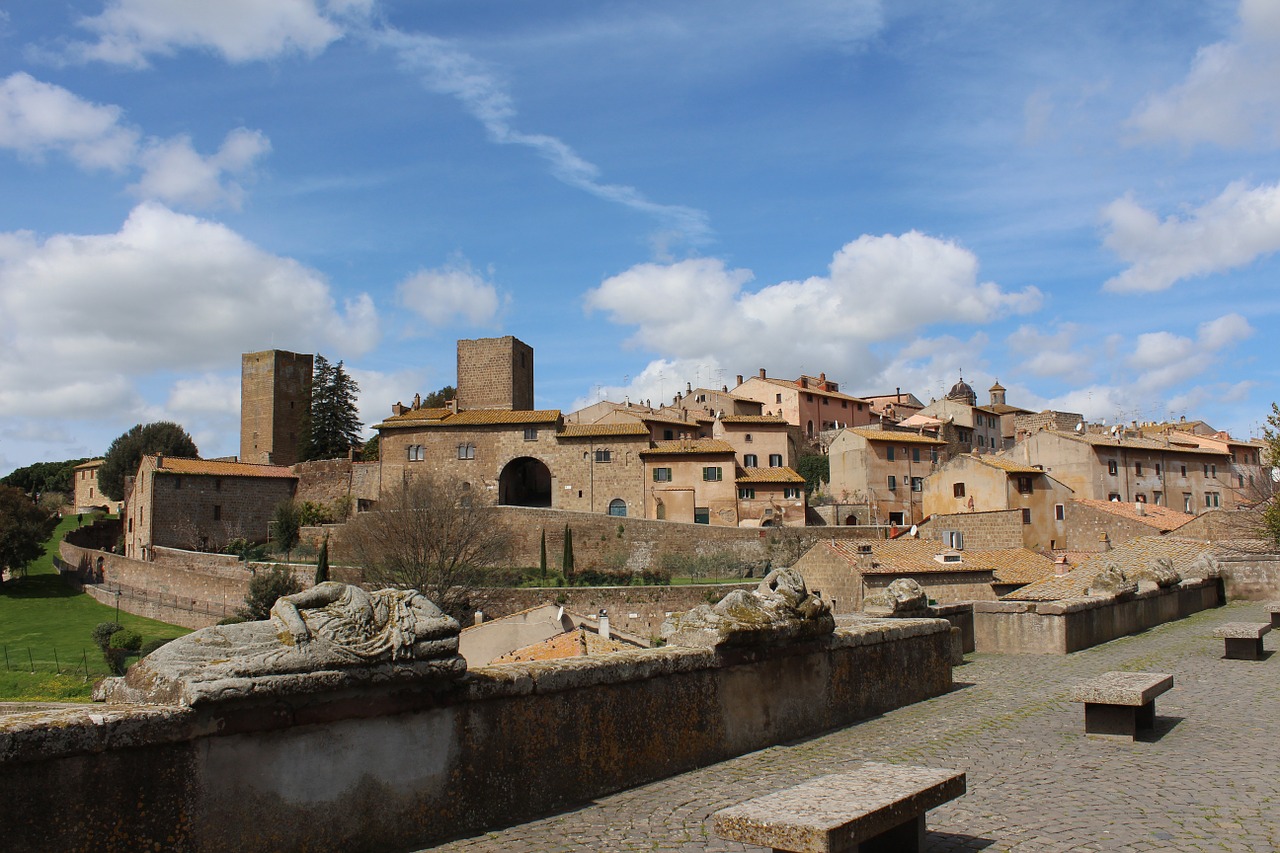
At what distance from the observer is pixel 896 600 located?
35.3 feet

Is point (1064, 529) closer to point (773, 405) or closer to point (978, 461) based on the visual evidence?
point (978, 461)

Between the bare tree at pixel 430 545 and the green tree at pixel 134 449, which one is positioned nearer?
the bare tree at pixel 430 545

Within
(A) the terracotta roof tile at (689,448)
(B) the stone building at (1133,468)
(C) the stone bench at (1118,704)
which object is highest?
(A) the terracotta roof tile at (689,448)

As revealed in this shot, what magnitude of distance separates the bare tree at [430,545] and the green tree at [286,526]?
10661 millimetres

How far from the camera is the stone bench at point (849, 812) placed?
3898 mm

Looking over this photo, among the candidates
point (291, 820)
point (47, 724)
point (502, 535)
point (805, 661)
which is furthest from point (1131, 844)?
point (502, 535)

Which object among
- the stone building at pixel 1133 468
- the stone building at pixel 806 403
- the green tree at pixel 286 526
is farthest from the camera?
the stone building at pixel 806 403

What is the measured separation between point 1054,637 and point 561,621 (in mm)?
18962

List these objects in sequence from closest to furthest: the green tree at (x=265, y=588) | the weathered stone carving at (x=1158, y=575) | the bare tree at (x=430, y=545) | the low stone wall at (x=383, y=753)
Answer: the low stone wall at (x=383, y=753) < the weathered stone carving at (x=1158, y=575) < the bare tree at (x=430, y=545) < the green tree at (x=265, y=588)

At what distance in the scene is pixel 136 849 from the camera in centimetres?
381

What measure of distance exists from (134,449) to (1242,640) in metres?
97.7

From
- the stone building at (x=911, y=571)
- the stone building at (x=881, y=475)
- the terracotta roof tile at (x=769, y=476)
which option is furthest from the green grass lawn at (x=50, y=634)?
the stone building at (x=881, y=475)

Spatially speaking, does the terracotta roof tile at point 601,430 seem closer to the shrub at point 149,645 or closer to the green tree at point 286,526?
the green tree at point 286,526

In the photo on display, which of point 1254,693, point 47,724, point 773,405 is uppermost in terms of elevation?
point 773,405
